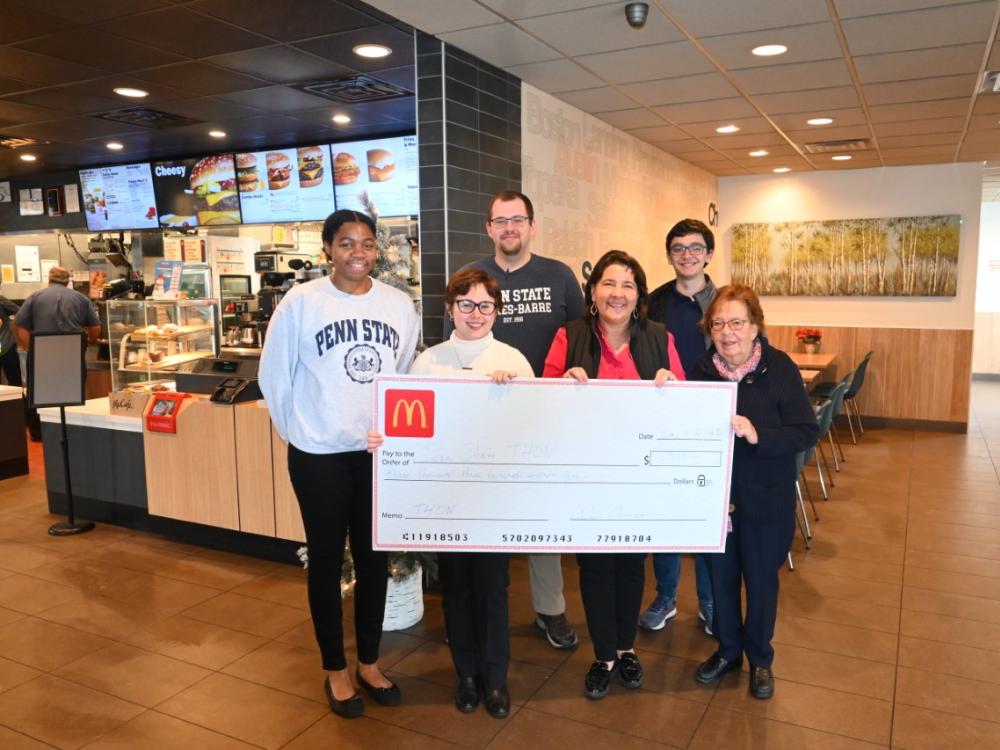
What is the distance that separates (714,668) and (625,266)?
5.33 feet

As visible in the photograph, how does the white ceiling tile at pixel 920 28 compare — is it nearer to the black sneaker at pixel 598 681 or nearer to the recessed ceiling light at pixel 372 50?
the recessed ceiling light at pixel 372 50

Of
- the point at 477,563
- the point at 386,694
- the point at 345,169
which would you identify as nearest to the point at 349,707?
the point at 386,694

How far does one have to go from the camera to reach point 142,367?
5.72m

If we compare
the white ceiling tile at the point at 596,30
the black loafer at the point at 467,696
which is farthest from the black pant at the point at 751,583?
the white ceiling tile at the point at 596,30

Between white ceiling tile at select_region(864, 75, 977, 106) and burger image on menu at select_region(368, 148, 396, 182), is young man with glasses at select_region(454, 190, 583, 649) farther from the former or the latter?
burger image on menu at select_region(368, 148, 396, 182)

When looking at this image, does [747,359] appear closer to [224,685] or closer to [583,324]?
[583,324]

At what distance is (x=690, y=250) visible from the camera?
3.21m

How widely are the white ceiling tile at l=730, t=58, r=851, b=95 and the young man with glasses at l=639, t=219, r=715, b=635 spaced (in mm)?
1952

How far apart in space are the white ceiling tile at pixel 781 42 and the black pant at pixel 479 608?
302cm

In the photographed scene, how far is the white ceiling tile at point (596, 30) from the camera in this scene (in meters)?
3.68

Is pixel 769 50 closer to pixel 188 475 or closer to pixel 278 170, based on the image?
pixel 188 475

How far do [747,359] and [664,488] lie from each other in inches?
22.2

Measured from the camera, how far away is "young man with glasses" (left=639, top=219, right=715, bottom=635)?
3215 mm

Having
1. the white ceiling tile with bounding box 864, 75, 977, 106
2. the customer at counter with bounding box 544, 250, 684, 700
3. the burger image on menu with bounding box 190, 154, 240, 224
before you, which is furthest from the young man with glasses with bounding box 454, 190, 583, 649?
the burger image on menu with bounding box 190, 154, 240, 224
